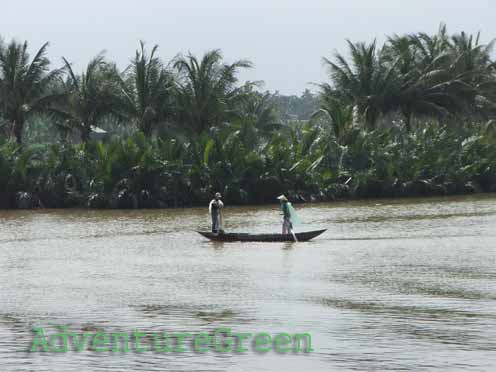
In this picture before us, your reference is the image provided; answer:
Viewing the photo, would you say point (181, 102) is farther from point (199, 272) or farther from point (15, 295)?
point (15, 295)

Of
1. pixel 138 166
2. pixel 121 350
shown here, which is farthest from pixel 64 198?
pixel 121 350

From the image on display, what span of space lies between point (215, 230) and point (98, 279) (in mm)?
8039

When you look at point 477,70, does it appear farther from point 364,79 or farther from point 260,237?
point 260,237

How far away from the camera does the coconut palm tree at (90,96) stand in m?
48.7

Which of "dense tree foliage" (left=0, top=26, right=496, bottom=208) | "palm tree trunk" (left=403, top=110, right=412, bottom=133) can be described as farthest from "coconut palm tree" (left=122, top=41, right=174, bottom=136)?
"palm tree trunk" (left=403, top=110, right=412, bottom=133)

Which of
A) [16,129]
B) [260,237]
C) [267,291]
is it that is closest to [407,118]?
[16,129]

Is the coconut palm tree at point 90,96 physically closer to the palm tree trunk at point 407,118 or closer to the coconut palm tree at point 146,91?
the coconut palm tree at point 146,91

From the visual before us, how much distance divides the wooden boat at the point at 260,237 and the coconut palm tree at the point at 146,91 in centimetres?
2069

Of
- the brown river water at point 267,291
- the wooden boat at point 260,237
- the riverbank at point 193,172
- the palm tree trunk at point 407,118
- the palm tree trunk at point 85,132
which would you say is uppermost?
the palm tree trunk at point 407,118

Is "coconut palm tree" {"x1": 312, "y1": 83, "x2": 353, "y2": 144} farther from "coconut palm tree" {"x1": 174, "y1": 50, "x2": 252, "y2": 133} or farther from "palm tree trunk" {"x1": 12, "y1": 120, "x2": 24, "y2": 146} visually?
"palm tree trunk" {"x1": 12, "y1": 120, "x2": 24, "y2": 146}

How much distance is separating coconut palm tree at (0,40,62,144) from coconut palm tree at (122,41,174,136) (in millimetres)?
3396

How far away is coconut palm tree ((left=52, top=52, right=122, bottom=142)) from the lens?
48.7 metres

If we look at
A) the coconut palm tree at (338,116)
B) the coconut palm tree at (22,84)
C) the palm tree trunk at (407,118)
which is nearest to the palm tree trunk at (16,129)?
the coconut palm tree at (22,84)

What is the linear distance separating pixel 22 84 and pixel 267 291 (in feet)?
107
